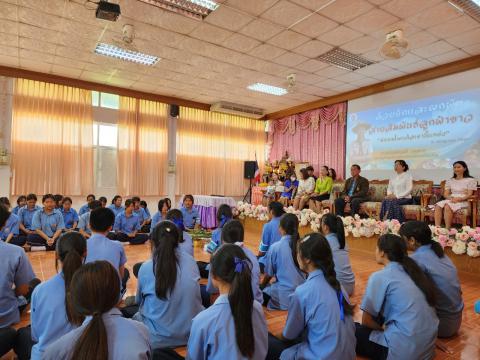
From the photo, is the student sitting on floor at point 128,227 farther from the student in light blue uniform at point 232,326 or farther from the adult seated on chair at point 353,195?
the student in light blue uniform at point 232,326

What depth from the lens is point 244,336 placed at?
1283 mm

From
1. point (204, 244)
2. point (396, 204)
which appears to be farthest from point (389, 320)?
point (396, 204)

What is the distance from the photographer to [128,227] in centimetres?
566

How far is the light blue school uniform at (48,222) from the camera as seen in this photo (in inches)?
193

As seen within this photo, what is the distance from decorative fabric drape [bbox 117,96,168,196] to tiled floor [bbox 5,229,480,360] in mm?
2966

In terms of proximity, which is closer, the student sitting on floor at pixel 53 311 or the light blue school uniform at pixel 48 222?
the student sitting on floor at pixel 53 311

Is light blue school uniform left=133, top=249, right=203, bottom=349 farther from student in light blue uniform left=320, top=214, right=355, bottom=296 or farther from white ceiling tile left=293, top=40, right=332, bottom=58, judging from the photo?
white ceiling tile left=293, top=40, right=332, bottom=58

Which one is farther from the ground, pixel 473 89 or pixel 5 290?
pixel 473 89

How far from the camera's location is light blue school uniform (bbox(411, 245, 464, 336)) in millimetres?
2229

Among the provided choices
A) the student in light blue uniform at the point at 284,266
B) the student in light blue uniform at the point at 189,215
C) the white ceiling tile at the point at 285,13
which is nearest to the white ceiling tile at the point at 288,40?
the white ceiling tile at the point at 285,13

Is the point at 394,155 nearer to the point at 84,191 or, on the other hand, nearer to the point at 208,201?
the point at 208,201

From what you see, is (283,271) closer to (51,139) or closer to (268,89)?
(268,89)

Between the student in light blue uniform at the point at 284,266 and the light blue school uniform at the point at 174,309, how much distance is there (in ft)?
3.21

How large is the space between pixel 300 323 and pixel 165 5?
3.99 m
